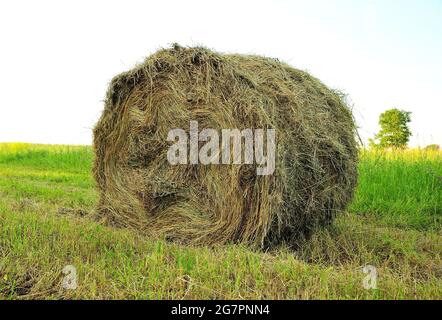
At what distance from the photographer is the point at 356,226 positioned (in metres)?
6.23

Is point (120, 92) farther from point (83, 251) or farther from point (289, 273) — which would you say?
point (289, 273)

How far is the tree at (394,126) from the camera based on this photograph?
36.1m

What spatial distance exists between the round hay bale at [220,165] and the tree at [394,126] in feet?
106

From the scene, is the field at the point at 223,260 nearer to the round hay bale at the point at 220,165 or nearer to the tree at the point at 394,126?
the round hay bale at the point at 220,165

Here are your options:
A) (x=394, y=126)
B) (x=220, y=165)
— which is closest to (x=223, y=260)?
(x=220, y=165)

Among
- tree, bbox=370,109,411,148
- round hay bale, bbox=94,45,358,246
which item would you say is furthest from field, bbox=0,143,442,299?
tree, bbox=370,109,411,148

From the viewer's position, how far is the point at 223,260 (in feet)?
12.4

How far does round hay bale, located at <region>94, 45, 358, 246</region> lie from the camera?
4.65 meters

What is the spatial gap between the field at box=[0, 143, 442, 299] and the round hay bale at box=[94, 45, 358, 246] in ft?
1.20

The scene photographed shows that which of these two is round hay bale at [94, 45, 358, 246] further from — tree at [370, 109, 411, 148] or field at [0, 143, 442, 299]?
tree at [370, 109, 411, 148]

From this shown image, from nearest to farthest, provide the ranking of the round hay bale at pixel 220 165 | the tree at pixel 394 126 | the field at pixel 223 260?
the field at pixel 223 260, the round hay bale at pixel 220 165, the tree at pixel 394 126

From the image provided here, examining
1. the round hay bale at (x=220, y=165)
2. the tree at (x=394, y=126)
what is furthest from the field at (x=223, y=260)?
the tree at (x=394, y=126)

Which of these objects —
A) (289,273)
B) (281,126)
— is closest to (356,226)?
(281,126)
